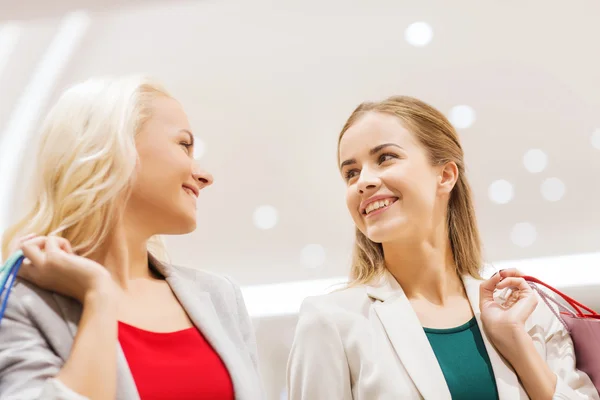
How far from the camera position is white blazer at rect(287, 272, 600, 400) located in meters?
1.52

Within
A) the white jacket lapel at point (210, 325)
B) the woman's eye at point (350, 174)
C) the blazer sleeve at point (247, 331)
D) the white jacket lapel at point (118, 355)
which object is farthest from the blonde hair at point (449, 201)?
the white jacket lapel at point (118, 355)

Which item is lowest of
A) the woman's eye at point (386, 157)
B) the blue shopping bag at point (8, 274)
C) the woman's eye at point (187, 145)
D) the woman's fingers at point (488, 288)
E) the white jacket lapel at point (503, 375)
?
the white jacket lapel at point (503, 375)

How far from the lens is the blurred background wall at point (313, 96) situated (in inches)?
92.1

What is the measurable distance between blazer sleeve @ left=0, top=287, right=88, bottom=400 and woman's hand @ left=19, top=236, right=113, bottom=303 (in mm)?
56

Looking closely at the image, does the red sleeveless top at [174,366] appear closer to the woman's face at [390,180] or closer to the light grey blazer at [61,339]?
the light grey blazer at [61,339]

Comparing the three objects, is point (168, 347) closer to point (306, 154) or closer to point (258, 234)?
point (258, 234)

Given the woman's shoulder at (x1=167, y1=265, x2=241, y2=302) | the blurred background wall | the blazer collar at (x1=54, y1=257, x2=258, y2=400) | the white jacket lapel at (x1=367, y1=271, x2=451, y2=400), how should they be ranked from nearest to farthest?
1. the blazer collar at (x1=54, y1=257, x2=258, y2=400)
2. the white jacket lapel at (x1=367, y1=271, x2=451, y2=400)
3. the woman's shoulder at (x1=167, y1=265, x2=241, y2=302)
4. the blurred background wall

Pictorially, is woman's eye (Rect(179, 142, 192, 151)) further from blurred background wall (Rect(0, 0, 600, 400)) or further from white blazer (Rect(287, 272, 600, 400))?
blurred background wall (Rect(0, 0, 600, 400))

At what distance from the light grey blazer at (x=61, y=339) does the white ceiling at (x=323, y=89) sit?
0.78m

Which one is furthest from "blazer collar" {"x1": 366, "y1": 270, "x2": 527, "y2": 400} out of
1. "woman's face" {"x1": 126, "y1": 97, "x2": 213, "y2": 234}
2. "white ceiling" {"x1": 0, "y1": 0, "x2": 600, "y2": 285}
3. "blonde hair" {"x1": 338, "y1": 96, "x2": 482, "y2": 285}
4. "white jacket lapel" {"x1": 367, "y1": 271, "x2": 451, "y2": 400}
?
"white ceiling" {"x1": 0, "y1": 0, "x2": 600, "y2": 285}

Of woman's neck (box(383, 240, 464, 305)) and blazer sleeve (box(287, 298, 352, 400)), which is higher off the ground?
woman's neck (box(383, 240, 464, 305))

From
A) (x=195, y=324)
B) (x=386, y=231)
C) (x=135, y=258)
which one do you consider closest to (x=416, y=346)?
(x=386, y=231)

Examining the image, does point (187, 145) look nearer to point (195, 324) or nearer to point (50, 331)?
point (195, 324)

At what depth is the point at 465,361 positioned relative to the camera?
1597 mm
